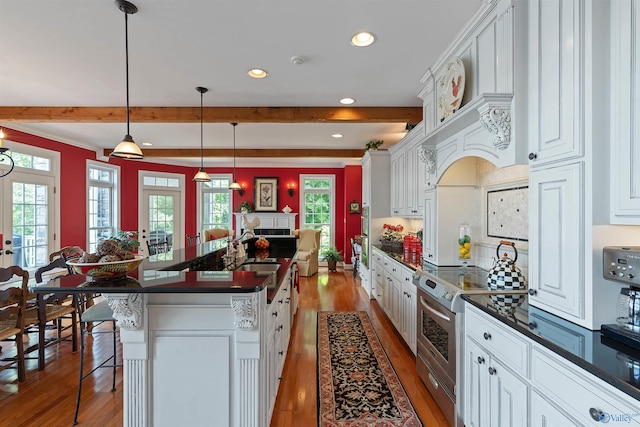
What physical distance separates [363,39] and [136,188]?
22.2 ft

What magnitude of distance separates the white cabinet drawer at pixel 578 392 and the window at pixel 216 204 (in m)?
7.63

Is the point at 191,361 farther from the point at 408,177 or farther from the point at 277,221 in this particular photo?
the point at 277,221

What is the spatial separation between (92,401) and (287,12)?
316 centimetres

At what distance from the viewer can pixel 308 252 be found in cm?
665

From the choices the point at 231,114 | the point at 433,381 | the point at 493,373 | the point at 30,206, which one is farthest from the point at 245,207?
the point at 493,373

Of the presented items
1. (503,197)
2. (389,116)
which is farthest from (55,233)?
(503,197)

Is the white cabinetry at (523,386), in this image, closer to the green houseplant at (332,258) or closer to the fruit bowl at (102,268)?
the fruit bowl at (102,268)

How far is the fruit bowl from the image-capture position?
156 centimetres

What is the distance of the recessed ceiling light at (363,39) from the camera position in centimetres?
218

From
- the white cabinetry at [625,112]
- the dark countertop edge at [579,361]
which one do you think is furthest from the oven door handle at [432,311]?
the white cabinetry at [625,112]

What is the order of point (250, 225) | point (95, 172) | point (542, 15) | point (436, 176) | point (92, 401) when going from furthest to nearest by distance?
point (95, 172) → point (250, 225) → point (436, 176) → point (92, 401) → point (542, 15)

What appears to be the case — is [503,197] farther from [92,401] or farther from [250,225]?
[92,401]

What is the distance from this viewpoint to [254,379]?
1.62m

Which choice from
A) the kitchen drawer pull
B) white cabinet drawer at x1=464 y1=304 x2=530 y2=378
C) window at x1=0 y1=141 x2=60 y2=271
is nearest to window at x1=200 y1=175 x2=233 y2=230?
window at x1=0 y1=141 x2=60 y2=271
